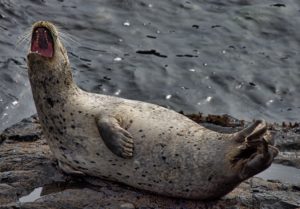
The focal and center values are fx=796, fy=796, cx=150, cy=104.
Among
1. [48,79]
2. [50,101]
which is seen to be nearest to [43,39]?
[48,79]

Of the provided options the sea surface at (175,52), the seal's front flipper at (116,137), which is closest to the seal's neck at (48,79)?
the seal's front flipper at (116,137)

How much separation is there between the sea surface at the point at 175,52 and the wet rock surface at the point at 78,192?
2590 mm

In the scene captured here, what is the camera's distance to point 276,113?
1146 centimetres

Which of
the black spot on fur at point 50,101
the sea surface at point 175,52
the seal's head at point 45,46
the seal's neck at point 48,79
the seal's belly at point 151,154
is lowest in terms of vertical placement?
the sea surface at point 175,52

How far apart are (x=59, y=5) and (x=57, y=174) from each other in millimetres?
6782

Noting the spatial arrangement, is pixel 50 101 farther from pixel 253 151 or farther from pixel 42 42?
pixel 253 151

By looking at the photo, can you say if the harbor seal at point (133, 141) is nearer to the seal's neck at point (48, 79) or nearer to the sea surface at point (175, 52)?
the seal's neck at point (48, 79)

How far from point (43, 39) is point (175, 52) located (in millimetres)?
5533

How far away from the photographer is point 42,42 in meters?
7.55

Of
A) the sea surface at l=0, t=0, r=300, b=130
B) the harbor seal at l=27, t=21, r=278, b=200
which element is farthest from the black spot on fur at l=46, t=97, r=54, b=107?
the sea surface at l=0, t=0, r=300, b=130

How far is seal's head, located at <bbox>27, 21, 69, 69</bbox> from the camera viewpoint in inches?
289

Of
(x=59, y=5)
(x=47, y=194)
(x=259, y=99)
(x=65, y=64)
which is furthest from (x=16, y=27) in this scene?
(x=47, y=194)

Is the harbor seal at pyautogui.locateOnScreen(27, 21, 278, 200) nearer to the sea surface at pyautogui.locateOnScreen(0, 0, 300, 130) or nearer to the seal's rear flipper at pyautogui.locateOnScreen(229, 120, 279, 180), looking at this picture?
the seal's rear flipper at pyautogui.locateOnScreen(229, 120, 279, 180)

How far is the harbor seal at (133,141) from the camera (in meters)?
6.81
